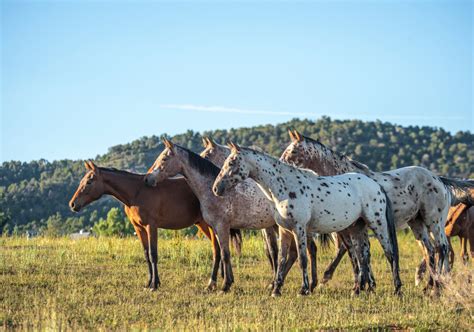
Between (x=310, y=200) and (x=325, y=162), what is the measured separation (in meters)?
2.14

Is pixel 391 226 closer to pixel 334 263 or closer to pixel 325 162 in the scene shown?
pixel 334 263

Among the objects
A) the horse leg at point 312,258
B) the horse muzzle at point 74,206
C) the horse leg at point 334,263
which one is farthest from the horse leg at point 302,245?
the horse muzzle at point 74,206

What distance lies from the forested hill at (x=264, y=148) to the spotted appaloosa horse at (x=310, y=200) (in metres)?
29.8

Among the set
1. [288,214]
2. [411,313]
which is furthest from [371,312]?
[288,214]

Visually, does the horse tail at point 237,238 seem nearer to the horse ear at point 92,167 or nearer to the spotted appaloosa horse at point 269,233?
the spotted appaloosa horse at point 269,233

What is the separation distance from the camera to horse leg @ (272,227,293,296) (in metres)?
11.1

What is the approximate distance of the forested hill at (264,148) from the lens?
143ft

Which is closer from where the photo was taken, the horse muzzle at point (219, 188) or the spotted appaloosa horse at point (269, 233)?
the horse muzzle at point (219, 188)

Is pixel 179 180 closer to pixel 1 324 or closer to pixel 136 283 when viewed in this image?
pixel 136 283

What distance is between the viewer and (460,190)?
43.6ft

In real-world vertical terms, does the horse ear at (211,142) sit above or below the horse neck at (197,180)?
above

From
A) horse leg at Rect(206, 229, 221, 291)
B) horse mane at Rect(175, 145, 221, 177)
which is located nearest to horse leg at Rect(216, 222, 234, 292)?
horse leg at Rect(206, 229, 221, 291)

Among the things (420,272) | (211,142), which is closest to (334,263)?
(420,272)

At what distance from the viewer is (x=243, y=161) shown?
36.2 feet
